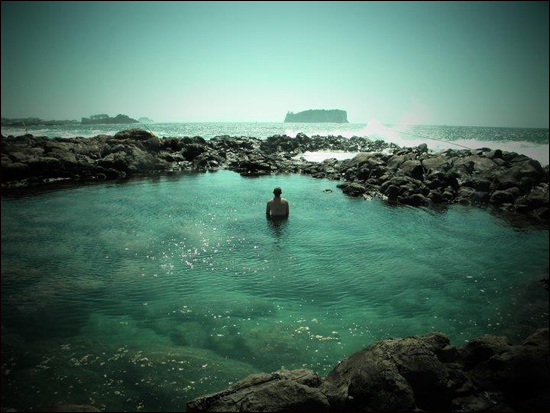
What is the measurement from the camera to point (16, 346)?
24.3 ft

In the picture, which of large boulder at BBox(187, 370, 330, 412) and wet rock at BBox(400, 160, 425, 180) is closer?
large boulder at BBox(187, 370, 330, 412)

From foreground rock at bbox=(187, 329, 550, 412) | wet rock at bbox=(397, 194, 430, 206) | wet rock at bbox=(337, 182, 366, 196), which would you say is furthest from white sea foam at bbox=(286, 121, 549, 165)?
foreground rock at bbox=(187, 329, 550, 412)

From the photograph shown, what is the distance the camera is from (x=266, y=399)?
4.92 m

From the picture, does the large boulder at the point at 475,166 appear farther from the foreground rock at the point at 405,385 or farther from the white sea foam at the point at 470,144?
the foreground rock at the point at 405,385

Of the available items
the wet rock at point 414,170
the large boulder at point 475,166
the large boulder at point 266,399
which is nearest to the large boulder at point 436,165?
the large boulder at point 475,166

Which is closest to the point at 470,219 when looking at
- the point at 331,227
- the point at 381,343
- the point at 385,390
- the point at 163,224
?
the point at 331,227

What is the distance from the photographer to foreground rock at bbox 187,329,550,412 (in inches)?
196

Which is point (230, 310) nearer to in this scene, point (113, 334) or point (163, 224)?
point (113, 334)

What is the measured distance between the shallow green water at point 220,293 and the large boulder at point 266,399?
135 cm

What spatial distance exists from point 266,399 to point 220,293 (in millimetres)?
5400

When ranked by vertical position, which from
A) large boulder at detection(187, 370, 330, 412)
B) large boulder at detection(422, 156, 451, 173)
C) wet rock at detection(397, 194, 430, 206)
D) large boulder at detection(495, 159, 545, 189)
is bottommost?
large boulder at detection(187, 370, 330, 412)

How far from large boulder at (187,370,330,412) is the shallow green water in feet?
4.44

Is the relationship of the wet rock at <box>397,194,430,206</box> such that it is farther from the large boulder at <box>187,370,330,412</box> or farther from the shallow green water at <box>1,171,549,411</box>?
the large boulder at <box>187,370,330,412</box>

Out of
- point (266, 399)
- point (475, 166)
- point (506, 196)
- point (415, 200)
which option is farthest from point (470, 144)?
point (266, 399)
